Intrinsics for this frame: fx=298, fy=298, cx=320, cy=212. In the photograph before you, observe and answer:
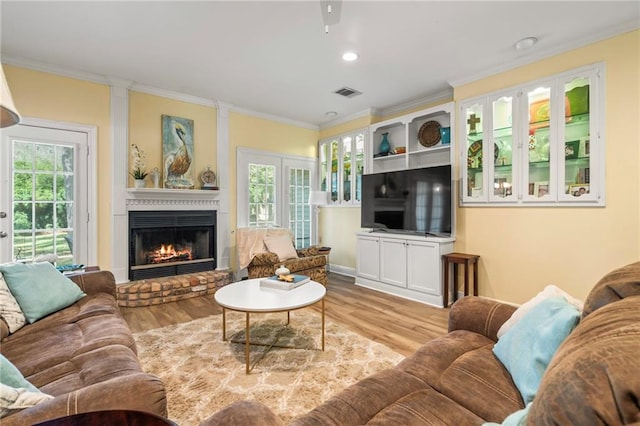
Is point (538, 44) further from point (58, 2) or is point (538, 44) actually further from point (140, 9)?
point (58, 2)

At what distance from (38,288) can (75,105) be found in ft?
8.60

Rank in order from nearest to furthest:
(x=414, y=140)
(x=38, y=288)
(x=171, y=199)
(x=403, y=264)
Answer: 1. (x=38, y=288)
2. (x=403, y=264)
3. (x=171, y=199)
4. (x=414, y=140)

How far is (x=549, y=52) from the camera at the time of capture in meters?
3.04

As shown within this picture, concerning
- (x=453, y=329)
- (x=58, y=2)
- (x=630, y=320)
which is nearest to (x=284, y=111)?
(x=58, y=2)

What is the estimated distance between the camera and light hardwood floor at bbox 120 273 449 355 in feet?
9.16

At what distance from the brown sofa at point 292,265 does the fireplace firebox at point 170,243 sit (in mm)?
898

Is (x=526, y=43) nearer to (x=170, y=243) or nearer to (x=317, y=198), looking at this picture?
(x=317, y=198)

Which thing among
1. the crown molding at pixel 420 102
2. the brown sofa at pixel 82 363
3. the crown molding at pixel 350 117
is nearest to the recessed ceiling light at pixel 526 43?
the crown molding at pixel 420 102

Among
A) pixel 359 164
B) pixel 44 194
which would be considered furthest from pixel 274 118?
pixel 44 194

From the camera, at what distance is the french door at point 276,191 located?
16.4 ft

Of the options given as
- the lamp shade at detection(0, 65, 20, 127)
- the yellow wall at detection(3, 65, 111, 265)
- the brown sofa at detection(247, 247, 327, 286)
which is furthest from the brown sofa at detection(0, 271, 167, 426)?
the brown sofa at detection(247, 247, 327, 286)

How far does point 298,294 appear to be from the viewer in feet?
8.04

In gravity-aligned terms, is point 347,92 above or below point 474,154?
above

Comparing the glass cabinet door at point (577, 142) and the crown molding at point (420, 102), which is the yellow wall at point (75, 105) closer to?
the crown molding at point (420, 102)
